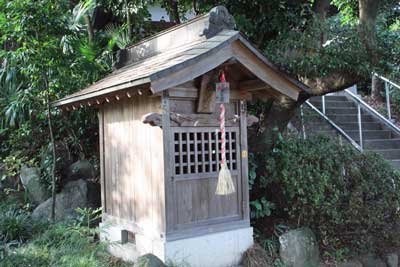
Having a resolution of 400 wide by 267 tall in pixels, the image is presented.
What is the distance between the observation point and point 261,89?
5680 mm

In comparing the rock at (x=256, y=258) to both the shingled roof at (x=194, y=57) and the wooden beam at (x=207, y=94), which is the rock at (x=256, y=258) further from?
the shingled roof at (x=194, y=57)

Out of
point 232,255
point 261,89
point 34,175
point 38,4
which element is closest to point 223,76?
point 261,89

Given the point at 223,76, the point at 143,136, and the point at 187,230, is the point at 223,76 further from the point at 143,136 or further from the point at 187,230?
the point at 187,230

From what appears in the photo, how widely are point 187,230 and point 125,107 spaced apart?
6.77ft

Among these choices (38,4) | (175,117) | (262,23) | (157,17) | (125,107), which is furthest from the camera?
(157,17)

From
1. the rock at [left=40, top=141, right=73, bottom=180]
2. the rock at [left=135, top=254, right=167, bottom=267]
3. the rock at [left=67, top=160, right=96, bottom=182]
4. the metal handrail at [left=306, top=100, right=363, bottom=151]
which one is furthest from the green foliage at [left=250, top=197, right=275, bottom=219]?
the rock at [left=40, top=141, right=73, bottom=180]

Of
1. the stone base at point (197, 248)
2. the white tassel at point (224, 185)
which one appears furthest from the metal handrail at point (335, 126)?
the white tassel at point (224, 185)

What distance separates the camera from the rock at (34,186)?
8172 mm

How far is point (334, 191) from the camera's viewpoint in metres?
6.10

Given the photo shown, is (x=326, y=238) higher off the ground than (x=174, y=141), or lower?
lower

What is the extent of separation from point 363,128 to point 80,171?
6722 mm

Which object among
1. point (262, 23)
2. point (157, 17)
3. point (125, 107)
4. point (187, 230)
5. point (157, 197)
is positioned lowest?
point (187, 230)

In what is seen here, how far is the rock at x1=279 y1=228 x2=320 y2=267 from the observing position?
18.7 feet

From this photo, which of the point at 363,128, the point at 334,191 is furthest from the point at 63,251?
the point at 363,128
